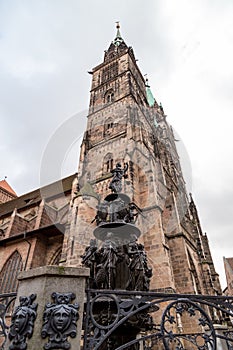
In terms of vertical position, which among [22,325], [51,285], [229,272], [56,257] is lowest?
[22,325]

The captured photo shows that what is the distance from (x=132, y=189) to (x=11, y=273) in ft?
29.4

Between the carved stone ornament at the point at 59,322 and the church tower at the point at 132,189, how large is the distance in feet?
14.9

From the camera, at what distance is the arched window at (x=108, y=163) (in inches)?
615

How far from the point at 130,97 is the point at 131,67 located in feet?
21.2

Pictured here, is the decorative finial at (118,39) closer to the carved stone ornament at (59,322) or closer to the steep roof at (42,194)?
the steep roof at (42,194)

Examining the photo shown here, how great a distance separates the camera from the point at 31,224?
56.5 feet

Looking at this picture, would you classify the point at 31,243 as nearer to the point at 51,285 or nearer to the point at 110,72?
the point at 51,285

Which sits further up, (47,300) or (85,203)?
(85,203)

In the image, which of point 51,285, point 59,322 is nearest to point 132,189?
point 51,285

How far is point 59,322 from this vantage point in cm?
186

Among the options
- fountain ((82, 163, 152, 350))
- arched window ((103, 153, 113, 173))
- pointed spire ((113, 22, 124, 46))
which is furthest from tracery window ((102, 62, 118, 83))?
fountain ((82, 163, 152, 350))

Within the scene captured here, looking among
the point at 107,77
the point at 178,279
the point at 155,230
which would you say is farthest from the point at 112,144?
the point at 107,77

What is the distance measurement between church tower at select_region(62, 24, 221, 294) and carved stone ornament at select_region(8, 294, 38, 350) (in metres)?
4.56

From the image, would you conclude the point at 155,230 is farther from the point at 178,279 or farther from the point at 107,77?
the point at 107,77
